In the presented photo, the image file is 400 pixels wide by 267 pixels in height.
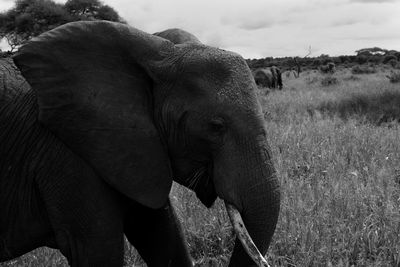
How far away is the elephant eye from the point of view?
89.1 inches

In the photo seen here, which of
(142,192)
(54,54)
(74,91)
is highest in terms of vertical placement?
(54,54)

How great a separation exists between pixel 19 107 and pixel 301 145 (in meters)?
4.12

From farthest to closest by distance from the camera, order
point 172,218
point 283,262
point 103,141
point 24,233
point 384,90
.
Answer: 1. point 384,90
2. point 283,262
3. point 172,218
4. point 24,233
5. point 103,141

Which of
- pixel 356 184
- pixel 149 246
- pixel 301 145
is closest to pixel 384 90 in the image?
pixel 301 145

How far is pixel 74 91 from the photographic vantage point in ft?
7.77

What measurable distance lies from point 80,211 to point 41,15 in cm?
1441

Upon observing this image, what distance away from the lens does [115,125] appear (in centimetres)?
236

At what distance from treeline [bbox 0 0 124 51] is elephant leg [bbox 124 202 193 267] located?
12.6m

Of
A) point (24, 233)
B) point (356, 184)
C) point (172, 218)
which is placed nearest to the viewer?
point (24, 233)

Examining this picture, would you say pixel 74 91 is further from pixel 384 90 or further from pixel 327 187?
pixel 384 90


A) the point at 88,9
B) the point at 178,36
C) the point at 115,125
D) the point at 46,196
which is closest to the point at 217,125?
the point at 115,125

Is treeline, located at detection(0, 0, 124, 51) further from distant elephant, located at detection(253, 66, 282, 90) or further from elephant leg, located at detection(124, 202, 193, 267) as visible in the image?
elephant leg, located at detection(124, 202, 193, 267)

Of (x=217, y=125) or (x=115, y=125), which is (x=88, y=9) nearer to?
(x=115, y=125)

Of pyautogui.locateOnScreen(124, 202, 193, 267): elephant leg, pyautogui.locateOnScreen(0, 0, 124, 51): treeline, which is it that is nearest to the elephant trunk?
pyautogui.locateOnScreen(124, 202, 193, 267): elephant leg
